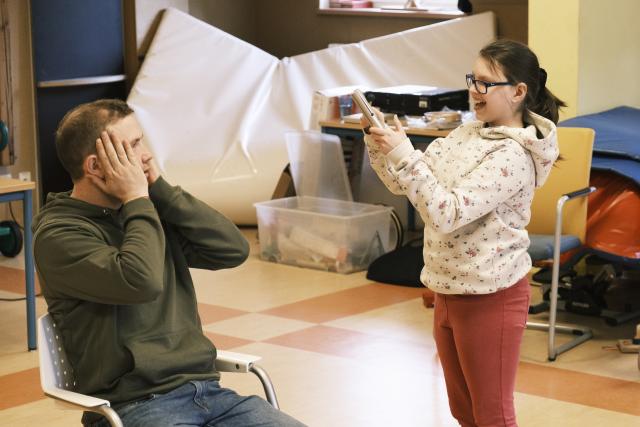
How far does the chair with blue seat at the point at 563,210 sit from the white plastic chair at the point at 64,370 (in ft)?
6.59

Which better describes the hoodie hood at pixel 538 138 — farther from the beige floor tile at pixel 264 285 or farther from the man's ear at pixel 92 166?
the beige floor tile at pixel 264 285

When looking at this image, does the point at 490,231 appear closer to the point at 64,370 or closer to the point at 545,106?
the point at 545,106

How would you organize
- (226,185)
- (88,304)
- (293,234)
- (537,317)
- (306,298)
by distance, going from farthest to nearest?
1. (226,185)
2. (293,234)
3. (306,298)
4. (537,317)
5. (88,304)

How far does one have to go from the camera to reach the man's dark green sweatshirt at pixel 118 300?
6.71 feet

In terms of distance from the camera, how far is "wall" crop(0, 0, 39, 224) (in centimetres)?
616

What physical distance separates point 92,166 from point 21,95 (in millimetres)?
4354

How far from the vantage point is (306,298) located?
4.96 m

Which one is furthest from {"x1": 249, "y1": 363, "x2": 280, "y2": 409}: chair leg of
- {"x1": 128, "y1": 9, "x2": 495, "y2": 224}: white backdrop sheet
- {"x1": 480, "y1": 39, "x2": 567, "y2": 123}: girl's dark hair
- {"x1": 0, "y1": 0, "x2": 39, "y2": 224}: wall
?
A: {"x1": 0, "y1": 0, "x2": 39, "y2": 224}: wall

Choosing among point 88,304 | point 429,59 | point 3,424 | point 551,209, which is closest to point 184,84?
point 429,59

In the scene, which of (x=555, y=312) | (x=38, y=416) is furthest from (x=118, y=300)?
(x=555, y=312)

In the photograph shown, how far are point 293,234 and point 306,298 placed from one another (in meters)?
0.73

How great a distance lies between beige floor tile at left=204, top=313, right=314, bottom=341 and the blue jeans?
2.15 m

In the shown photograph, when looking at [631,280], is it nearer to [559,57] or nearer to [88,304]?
[559,57]

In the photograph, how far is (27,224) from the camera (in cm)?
411
